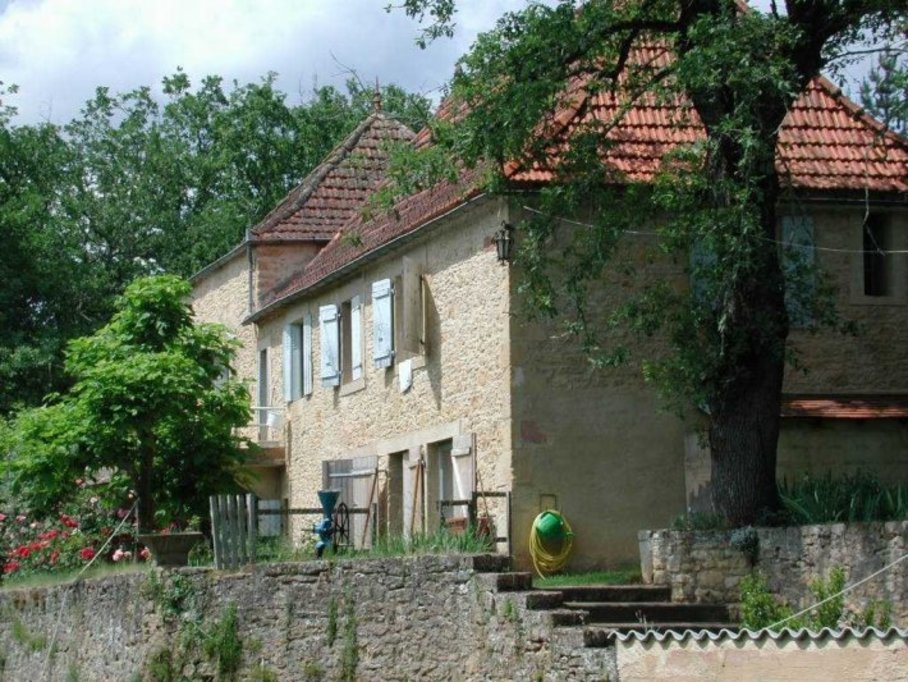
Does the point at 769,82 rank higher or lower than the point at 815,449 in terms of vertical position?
higher

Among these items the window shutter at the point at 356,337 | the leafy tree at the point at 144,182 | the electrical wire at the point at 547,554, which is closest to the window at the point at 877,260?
the electrical wire at the point at 547,554

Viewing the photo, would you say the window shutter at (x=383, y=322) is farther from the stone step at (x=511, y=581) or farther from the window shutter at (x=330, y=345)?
the stone step at (x=511, y=581)

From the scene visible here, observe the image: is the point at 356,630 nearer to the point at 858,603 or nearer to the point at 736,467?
the point at 736,467

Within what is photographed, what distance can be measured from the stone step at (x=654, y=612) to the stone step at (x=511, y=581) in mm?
679

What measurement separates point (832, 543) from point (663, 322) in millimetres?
4250

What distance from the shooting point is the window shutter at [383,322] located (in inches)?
1077

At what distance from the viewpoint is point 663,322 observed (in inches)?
862

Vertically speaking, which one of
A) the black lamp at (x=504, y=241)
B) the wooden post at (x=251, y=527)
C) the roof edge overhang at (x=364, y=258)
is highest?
the roof edge overhang at (x=364, y=258)

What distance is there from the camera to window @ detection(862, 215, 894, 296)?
82.5ft

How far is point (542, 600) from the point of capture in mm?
18531

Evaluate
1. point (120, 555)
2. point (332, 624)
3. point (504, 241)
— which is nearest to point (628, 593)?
point (332, 624)

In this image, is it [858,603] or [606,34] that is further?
[606,34]

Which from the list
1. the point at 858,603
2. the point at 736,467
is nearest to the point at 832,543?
the point at 858,603

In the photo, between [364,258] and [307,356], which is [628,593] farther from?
[307,356]
